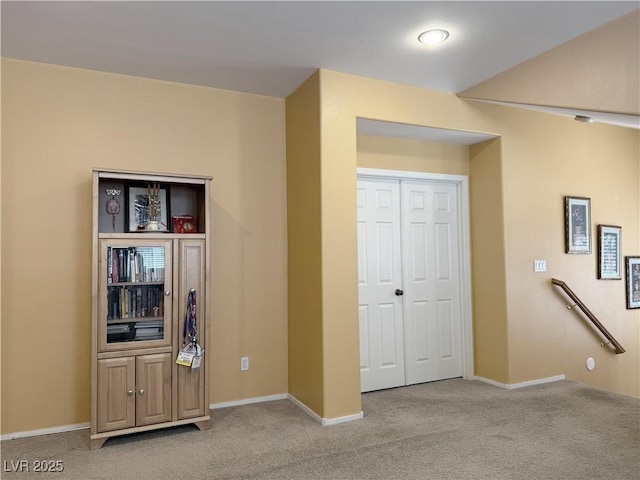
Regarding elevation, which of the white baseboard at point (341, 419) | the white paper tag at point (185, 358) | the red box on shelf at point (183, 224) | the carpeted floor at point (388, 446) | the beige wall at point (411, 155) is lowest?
the carpeted floor at point (388, 446)

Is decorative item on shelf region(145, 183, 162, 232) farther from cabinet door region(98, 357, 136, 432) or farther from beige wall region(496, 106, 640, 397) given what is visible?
beige wall region(496, 106, 640, 397)

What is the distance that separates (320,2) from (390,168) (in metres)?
2.02

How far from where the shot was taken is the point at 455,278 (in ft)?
15.5

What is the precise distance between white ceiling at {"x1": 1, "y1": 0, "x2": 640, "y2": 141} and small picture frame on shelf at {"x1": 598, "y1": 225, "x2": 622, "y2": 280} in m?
2.52

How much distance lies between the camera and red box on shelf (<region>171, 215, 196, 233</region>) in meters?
3.52

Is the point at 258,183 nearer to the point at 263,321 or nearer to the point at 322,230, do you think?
the point at 322,230

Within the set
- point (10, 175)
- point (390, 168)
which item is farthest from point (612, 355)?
point (10, 175)

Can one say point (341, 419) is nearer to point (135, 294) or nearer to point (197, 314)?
point (197, 314)

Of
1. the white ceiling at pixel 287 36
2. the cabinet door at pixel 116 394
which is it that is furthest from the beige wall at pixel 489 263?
the cabinet door at pixel 116 394

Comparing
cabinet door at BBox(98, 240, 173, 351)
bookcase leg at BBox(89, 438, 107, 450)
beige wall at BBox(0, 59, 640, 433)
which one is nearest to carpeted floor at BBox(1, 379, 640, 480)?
bookcase leg at BBox(89, 438, 107, 450)

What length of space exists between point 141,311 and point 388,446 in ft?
6.25

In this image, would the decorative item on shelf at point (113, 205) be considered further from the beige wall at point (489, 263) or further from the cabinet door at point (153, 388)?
the beige wall at point (489, 263)

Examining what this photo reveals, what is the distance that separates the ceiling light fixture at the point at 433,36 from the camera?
2949mm

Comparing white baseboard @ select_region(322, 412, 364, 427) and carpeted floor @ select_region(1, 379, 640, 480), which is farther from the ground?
white baseboard @ select_region(322, 412, 364, 427)
